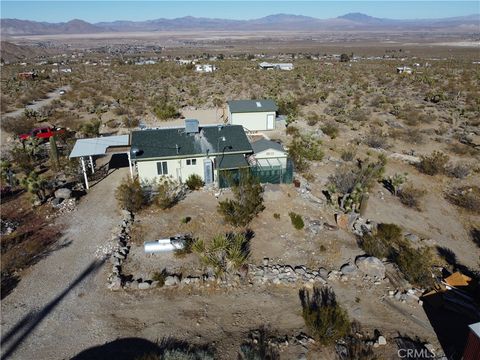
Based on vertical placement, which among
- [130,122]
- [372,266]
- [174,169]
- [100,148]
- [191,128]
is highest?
[191,128]

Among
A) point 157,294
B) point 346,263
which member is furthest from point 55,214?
point 346,263

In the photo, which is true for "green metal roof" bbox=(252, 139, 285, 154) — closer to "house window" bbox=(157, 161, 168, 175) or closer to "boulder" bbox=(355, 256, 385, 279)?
"house window" bbox=(157, 161, 168, 175)

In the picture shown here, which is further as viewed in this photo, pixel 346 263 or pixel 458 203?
pixel 458 203

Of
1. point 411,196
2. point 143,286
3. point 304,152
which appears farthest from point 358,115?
point 143,286

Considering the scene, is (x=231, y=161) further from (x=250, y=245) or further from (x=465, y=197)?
(x=465, y=197)

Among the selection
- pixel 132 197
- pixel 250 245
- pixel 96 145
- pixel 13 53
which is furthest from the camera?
pixel 13 53

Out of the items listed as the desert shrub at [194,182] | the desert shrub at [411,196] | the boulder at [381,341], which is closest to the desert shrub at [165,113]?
the desert shrub at [194,182]

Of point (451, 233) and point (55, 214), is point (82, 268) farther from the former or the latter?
point (451, 233)

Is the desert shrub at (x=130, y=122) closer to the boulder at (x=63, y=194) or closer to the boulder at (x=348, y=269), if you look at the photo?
the boulder at (x=63, y=194)

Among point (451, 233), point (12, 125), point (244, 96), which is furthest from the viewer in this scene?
point (244, 96)
